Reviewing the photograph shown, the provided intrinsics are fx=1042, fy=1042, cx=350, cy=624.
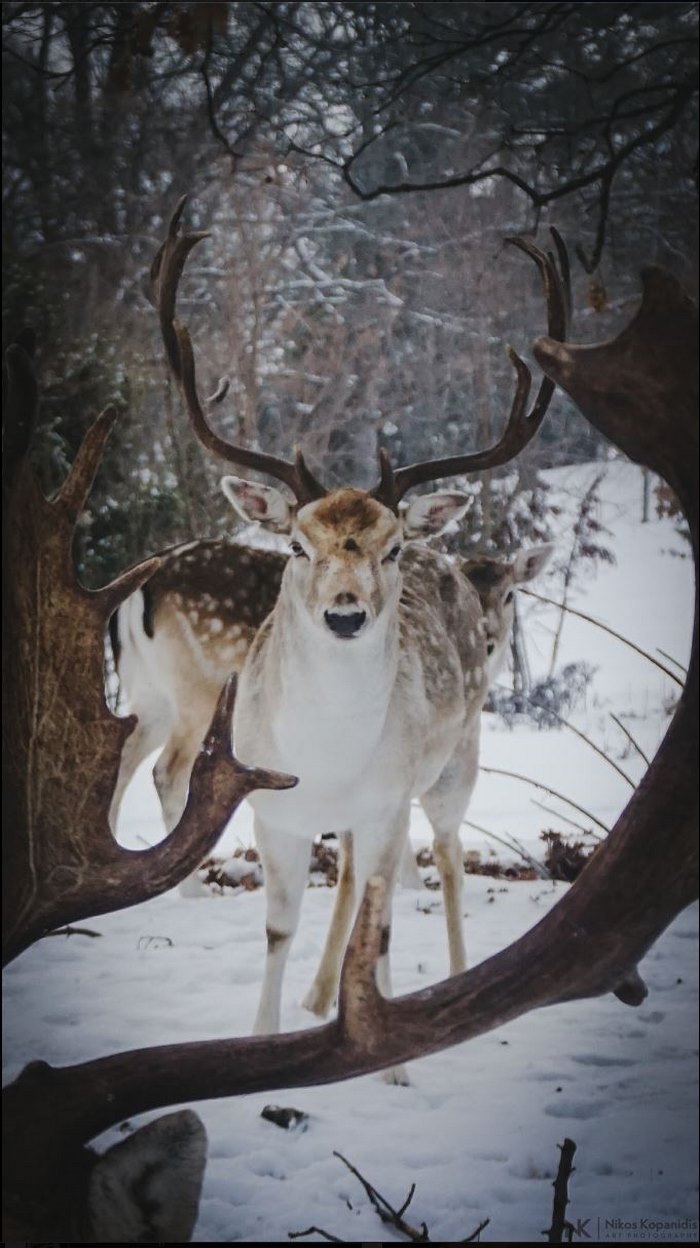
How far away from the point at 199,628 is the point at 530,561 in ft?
3.58

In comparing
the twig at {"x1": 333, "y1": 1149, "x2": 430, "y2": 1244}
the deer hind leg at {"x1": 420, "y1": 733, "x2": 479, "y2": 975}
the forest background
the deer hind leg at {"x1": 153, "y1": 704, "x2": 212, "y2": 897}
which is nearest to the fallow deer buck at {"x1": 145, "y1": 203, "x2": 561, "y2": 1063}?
A: the deer hind leg at {"x1": 420, "y1": 733, "x2": 479, "y2": 975}

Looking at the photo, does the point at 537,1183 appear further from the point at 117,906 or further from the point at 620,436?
the point at 620,436

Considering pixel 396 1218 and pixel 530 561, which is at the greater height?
pixel 530 561

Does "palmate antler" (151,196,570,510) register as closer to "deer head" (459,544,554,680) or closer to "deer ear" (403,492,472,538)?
"deer ear" (403,492,472,538)

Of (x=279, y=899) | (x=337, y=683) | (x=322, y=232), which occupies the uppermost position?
(x=322, y=232)

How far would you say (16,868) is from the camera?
92 centimetres

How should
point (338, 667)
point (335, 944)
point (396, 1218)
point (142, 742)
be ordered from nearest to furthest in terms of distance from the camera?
point (396, 1218)
point (338, 667)
point (335, 944)
point (142, 742)

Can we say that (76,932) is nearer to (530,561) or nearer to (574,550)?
(530,561)

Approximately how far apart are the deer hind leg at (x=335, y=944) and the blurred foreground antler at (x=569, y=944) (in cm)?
174

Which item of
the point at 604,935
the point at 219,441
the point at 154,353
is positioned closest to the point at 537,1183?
the point at 604,935

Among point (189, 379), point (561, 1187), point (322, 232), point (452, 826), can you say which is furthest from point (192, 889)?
point (322, 232)

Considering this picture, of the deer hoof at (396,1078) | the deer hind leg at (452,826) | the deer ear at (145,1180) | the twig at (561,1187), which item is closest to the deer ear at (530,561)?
the deer hind leg at (452,826)

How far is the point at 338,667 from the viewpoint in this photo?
196 centimetres

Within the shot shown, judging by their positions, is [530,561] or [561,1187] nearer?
[561,1187]
